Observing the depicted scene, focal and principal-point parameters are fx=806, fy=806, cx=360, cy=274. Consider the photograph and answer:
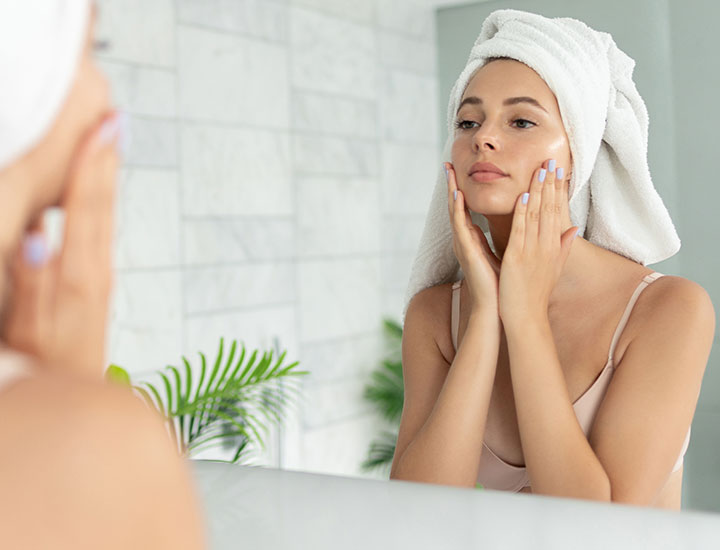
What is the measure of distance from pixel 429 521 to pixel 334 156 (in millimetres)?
3069

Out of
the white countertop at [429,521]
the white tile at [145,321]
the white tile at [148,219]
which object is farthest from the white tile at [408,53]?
the white countertop at [429,521]

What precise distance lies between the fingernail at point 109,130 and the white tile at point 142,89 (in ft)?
7.67

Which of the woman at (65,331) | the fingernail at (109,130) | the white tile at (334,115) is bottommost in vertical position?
the woman at (65,331)

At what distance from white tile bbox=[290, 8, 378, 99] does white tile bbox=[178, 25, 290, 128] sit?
0.11 metres

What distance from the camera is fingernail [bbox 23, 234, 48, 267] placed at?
0.21m

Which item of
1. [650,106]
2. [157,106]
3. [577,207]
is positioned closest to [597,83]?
[577,207]

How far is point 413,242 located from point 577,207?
2640 millimetres

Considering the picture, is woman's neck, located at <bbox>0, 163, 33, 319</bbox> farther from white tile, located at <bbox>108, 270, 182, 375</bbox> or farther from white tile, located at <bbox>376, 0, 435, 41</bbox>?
white tile, located at <bbox>376, 0, 435, 41</bbox>

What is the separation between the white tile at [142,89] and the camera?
249 centimetres

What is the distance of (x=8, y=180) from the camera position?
0.67ft

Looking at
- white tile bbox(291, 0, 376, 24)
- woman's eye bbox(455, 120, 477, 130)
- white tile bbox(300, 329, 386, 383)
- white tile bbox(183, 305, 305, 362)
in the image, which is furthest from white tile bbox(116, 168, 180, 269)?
woman's eye bbox(455, 120, 477, 130)

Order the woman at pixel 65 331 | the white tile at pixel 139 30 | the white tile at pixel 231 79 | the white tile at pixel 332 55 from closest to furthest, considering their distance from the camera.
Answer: the woman at pixel 65 331 < the white tile at pixel 139 30 < the white tile at pixel 231 79 < the white tile at pixel 332 55

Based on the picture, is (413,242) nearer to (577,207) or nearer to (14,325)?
(577,207)

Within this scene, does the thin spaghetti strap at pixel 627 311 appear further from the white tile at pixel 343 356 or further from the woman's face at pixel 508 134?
the white tile at pixel 343 356
